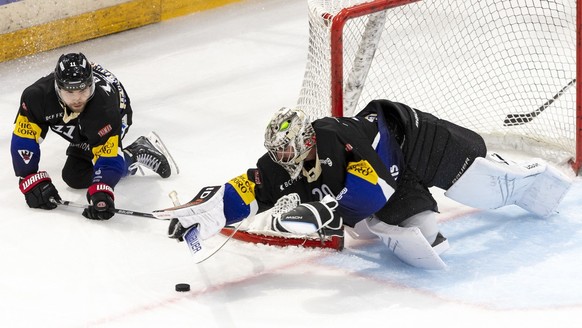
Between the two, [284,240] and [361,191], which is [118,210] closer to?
[284,240]

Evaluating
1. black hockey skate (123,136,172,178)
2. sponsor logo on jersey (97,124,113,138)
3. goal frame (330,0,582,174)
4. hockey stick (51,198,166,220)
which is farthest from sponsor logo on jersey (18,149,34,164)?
goal frame (330,0,582,174)

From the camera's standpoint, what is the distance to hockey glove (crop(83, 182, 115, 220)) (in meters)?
3.90

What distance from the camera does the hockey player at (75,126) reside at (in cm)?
391

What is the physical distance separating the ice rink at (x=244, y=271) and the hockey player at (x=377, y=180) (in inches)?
4.6

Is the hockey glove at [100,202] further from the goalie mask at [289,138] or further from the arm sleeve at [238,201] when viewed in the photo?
the goalie mask at [289,138]

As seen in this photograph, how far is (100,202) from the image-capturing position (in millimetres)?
3889

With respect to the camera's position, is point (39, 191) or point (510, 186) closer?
point (510, 186)

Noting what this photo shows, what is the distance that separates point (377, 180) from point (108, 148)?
123 centimetres

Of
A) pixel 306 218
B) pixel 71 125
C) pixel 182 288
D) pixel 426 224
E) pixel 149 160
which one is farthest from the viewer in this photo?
pixel 149 160

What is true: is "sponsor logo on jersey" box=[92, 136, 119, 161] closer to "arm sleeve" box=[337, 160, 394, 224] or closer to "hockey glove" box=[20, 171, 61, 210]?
"hockey glove" box=[20, 171, 61, 210]

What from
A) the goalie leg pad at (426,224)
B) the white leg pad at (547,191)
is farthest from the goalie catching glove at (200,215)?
the white leg pad at (547,191)

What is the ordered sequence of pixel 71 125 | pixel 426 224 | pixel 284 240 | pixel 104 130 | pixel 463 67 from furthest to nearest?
pixel 463 67 < pixel 71 125 < pixel 104 130 < pixel 284 240 < pixel 426 224

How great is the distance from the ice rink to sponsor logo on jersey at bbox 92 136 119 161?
223 millimetres

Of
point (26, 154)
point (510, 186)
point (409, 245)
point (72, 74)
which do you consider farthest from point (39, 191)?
point (510, 186)
